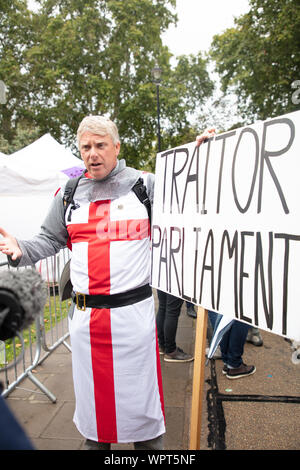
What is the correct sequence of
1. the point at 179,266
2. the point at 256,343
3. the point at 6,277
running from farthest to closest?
the point at 256,343 < the point at 179,266 < the point at 6,277

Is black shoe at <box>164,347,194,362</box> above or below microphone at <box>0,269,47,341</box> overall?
below

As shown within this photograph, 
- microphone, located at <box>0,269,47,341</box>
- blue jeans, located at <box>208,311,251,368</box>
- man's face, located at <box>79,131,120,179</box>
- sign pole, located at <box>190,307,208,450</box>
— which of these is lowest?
blue jeans, located at <box>208,311,251,368</box>

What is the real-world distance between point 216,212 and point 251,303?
44cm

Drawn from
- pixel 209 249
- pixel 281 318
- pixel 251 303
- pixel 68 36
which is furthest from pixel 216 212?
pixel 68 36

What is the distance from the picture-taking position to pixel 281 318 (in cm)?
126

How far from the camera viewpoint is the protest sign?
1.26 m

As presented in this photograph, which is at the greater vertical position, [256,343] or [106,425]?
[106,425]

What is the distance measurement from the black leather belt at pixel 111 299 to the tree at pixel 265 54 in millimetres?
12440

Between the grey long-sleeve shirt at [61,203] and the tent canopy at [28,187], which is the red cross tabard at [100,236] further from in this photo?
the tent canopy at [28,187]

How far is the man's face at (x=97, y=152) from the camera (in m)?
1.81

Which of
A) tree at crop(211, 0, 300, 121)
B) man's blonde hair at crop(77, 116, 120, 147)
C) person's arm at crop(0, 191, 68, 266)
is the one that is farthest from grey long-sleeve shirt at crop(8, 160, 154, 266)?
tree at crop(211, 0, 300, 121)

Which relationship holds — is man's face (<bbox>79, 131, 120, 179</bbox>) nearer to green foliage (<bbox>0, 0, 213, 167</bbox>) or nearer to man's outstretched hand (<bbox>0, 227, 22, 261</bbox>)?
man's outstretched hand (<bbox>0, 227, 22, 261</bbox>)

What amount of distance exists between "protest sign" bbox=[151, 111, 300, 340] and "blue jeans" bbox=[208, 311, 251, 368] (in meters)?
1.42

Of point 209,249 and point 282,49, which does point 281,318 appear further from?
point 282,49
